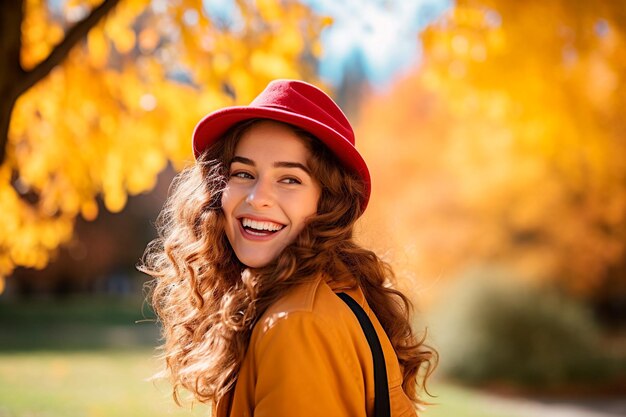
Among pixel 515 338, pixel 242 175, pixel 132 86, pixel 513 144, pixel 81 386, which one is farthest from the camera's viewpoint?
pixel 515 338

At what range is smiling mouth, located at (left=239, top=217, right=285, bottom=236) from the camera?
2033 mm

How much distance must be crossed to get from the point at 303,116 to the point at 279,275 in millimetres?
434

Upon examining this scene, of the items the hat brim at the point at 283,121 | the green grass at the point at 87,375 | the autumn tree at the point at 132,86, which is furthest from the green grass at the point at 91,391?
the hat brim at the point at 283,121

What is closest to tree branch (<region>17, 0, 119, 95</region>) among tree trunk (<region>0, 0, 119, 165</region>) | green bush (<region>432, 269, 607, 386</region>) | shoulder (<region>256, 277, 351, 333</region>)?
tree trunk (<region>0, 0, 119, 165</region>)

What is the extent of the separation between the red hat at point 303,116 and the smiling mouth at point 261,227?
28 centimetres

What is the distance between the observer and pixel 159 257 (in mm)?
2525

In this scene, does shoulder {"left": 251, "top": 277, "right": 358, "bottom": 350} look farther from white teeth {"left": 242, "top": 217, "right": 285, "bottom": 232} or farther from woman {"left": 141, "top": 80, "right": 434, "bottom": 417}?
white teeth {"left": 242, "top": 217, "right": 285, "bottom": 232}

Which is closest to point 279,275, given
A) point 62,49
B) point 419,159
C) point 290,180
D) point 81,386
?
point 290,180

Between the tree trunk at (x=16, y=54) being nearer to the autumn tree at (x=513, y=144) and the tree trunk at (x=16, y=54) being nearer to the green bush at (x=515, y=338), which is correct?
the autumn tree at (x=513, y=144)

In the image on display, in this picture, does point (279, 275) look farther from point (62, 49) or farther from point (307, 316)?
point (62, 49)

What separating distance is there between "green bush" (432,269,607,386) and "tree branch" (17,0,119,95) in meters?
9.21

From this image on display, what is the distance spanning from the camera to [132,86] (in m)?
5.16

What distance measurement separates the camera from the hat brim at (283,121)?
199 centimetres

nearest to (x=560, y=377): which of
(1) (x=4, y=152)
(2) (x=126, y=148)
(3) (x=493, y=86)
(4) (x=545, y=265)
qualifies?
(4) (x=545, y=265)
